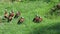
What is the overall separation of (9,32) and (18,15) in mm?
1882

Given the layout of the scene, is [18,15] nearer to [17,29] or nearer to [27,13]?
[27,13]

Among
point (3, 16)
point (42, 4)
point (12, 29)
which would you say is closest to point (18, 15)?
point (3, 16)

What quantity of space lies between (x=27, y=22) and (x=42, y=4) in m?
3.05

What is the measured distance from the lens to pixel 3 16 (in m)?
11.0

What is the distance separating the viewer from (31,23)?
33.3ft

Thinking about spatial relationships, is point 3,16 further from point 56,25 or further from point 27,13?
point 56,25

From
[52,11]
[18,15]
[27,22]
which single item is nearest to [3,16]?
[18,15]

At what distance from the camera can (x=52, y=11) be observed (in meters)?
11.6

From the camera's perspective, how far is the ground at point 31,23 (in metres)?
9.32

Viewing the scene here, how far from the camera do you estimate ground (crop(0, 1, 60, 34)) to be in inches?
367

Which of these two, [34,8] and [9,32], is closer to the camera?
[9,32]

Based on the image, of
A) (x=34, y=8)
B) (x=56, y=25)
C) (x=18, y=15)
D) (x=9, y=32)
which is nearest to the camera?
(x=9, y=32)

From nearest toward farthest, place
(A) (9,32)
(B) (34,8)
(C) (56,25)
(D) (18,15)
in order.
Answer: (A) (9,32), (C) (56,25), (D) (18,15), (B) (34,8)

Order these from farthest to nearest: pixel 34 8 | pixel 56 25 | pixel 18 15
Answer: pixel 34 8 < pixel 18 15 < pixel 56 25
